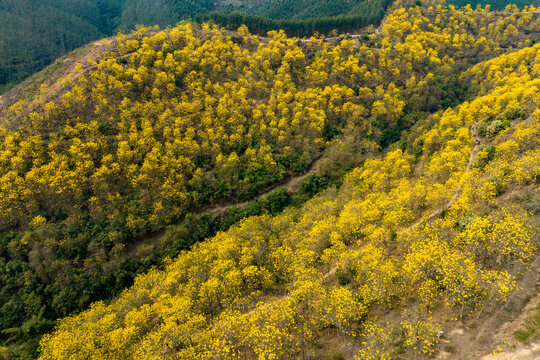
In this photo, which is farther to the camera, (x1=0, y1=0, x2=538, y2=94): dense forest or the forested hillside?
the forested hillside

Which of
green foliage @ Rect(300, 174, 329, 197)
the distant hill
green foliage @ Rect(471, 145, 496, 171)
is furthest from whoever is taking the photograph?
the distant hill

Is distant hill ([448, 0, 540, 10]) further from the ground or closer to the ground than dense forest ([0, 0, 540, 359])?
further from the ground

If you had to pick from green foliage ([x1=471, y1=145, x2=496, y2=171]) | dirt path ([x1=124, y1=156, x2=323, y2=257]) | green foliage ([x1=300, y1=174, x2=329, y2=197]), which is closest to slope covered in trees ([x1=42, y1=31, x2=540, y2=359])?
green foliage ([x1=471, y1=145, x2=496, y2=171])

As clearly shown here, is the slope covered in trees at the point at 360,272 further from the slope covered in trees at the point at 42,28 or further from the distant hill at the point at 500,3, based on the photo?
the distant hill at the point at 500,3

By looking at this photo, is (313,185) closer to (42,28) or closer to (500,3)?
(42,28)

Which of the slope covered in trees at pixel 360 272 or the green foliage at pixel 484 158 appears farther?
the green foliage at pixel 484 158

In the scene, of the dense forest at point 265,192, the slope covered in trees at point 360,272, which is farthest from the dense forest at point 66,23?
the slope covered in trees at point 360,272

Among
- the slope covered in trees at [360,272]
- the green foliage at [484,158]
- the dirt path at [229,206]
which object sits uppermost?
the green foliage at [484,158]

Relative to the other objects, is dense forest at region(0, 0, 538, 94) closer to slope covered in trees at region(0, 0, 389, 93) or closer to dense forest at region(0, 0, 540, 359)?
slope covered in trees at region(0, 0, 389, 93)

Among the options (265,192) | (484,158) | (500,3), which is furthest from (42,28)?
(500,3)
